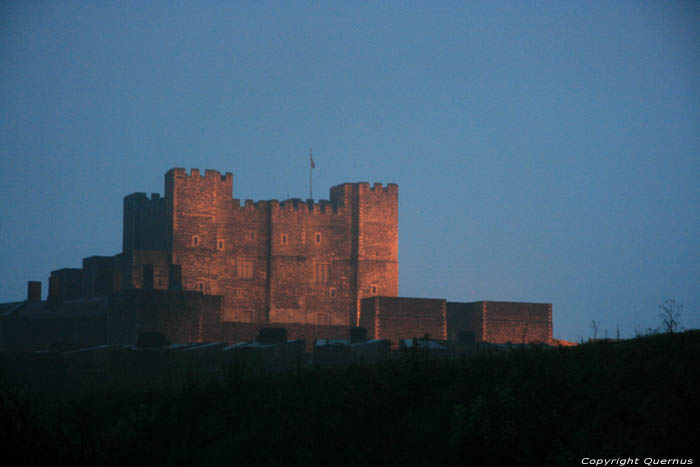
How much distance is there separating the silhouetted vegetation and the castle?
1368 inches

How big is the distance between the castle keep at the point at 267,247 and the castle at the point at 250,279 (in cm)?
8

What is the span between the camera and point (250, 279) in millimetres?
61719

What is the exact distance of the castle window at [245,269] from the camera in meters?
61.3

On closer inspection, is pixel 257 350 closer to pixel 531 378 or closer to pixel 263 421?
pixel 263 421

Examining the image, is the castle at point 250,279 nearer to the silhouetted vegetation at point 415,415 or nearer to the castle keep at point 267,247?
the castle keep at point 267,247

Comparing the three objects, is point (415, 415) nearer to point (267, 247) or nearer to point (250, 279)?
point (250, 279)

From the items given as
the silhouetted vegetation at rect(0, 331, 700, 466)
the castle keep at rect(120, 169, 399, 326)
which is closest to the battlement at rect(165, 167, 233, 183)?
the castle keep at rect(120, 169, 399, 326)

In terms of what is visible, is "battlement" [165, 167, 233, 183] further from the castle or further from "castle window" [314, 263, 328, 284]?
"castle window" [314, 263, 328, 284]

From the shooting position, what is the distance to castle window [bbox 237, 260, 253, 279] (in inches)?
2415

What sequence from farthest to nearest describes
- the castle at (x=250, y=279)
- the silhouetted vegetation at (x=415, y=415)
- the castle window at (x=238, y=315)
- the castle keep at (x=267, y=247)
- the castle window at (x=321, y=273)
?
the castle window at (x=321, y=273)
the castle window at (x=238, y=315)
the castle keep at (x=267, y=247)
the castle at (x=250, y=279)
the silhouetted vegetation at (x=415, y=415)

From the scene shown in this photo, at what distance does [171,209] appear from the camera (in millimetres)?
59750

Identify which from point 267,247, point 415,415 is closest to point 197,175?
point 267,247

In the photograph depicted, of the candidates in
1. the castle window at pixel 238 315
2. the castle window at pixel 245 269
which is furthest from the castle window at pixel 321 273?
the castle window at pixel 238 315

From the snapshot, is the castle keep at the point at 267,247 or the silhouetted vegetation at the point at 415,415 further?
the castle keep at the point at 267,247
